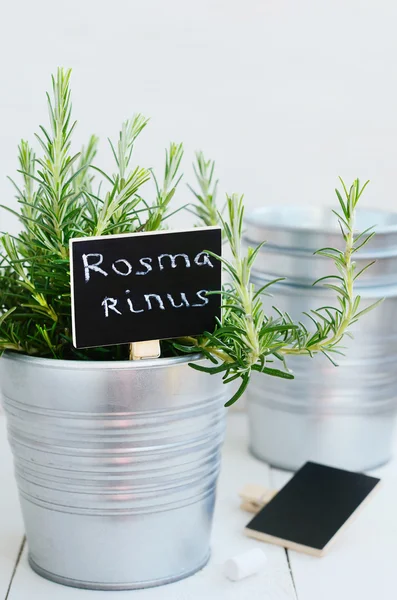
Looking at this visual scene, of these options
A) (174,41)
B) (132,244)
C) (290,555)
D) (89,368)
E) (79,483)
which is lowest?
(290,555)

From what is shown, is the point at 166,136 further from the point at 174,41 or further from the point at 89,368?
the point at 89,368

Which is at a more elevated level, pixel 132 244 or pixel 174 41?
pixel 174 41

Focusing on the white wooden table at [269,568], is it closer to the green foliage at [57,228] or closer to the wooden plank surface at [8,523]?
the wooden plank surface at [8,523]

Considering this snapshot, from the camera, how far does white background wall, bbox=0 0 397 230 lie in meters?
1.23

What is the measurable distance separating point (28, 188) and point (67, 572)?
0.36m

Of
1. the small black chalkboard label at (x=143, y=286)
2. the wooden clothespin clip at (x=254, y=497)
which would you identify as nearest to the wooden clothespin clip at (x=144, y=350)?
the small black chalkboard label at (x=143, y=286)

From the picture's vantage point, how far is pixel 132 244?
28.1 inches

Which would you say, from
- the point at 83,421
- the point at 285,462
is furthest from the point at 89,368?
the point at 285,462

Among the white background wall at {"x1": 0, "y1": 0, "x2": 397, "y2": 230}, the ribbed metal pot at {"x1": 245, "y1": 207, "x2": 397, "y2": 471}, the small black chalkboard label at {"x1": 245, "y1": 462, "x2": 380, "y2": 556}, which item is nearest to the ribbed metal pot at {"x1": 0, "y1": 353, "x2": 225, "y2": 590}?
the small black chalkboard label at {"x1": 245, "y1": 462, "x2": 380, "y2": 556}

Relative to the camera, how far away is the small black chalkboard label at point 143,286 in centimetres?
70

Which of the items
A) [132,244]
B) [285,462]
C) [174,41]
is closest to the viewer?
[132,244]

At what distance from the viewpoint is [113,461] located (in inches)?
29.3

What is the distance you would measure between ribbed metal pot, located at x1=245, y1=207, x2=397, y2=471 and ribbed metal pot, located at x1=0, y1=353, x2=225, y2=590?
0.30m

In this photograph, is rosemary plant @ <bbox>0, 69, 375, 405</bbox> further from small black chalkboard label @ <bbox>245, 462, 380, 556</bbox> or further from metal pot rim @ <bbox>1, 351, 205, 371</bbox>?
small black chalkboard label @ <bbox>245, 462, 380, 556</bbox>
